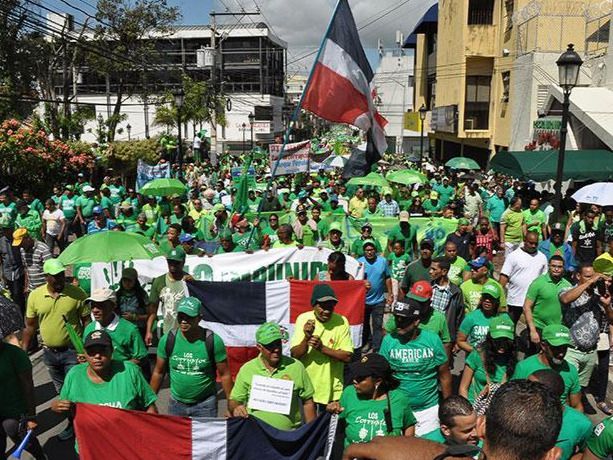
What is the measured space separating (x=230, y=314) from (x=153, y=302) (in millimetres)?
894

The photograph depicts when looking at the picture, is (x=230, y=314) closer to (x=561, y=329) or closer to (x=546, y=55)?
(x=561, y=329)

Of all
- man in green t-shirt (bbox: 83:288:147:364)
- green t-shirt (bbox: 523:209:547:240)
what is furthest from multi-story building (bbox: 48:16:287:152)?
man in green t-shirt (bbox: 83:288:147:364)

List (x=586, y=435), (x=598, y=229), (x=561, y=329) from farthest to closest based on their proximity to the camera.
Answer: (x=598, y=229) < (x=561, y=329) < (x=586, y=435)

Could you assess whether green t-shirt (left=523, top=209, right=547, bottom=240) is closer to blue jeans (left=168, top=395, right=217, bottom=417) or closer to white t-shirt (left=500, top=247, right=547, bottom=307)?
white t-shirt (left=500, top=247, right=547, bottom=307)

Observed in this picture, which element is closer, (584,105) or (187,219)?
(187,219)

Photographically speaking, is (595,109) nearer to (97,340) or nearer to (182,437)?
(182,437)

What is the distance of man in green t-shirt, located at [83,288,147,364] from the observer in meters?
5.03

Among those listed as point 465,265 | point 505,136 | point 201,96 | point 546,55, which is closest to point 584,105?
point 546,55

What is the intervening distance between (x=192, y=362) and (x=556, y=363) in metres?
2.67

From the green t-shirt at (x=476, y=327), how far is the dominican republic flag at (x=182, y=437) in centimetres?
170

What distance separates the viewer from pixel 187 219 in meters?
10.4

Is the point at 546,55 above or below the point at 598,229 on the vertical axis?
above

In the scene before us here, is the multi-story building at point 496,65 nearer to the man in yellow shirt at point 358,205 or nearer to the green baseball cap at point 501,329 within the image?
the man in yellow shirt at point 358,205

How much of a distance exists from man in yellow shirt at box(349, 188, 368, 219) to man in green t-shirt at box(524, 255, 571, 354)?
6854mm
